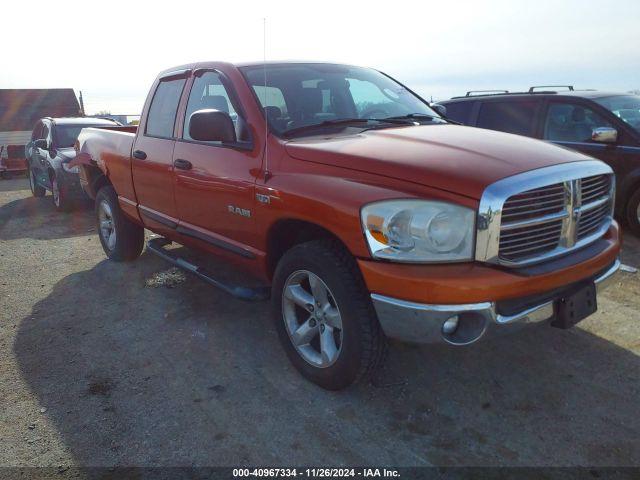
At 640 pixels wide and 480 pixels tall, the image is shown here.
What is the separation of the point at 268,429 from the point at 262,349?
94 centimetres

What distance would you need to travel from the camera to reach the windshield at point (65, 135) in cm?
950

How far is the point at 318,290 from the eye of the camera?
2918mm

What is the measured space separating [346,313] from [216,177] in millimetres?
1451

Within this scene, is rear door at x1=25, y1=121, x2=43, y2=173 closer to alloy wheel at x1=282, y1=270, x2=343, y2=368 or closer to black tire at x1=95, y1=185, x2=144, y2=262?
black tire at x1=95, y1=185, x2=144, y2=262

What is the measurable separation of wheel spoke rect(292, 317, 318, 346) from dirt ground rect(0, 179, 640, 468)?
0.27 metres

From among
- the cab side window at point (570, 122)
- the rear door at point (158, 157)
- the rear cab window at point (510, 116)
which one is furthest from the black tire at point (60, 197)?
the cab side window at point (570, 122)

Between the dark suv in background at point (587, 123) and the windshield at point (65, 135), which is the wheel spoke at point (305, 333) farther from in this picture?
the windshield at point (65, 135)

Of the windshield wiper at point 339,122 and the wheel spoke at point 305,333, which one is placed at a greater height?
the windshield wiper at point 339,122

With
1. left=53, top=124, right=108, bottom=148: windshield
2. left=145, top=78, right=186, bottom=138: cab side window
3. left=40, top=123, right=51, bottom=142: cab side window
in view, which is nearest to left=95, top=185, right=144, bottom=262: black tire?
left=145, top=78, right=186, bottom=138: cab side window

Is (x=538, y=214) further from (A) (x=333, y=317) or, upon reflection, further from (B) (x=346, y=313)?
(A) (x=333, y=317)

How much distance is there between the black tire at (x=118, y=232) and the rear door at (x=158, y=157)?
75cm

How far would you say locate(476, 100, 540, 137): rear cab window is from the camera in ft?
21.3

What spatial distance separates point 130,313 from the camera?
14.3 ft

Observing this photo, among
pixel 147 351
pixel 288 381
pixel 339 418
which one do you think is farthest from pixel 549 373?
pixel 147 351
